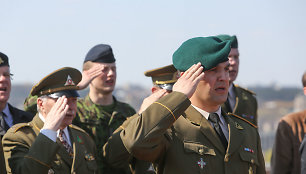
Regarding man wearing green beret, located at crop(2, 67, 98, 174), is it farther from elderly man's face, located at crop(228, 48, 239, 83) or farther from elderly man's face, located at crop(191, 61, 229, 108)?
elderly man's face, located at crop(228, 48, 239, 83)

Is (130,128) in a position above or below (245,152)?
above

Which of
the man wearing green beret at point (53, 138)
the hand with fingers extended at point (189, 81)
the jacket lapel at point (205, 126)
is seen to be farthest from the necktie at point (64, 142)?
the hand with fingers extended at point (189, 81)

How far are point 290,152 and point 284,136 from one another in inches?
7.7

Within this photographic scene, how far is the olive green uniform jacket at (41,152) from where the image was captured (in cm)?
539

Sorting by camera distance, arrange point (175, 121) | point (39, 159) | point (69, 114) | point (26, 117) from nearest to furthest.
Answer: point (175, 121) → point (39, 159) → point (69, 114) → point (26, 117)

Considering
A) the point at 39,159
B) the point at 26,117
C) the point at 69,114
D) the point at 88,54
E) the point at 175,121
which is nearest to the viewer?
the point at 175,121

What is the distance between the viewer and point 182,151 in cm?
445

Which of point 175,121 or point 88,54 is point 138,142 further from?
point 88,54

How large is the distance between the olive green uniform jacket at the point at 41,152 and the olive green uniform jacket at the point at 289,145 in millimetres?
2233

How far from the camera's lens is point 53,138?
5.55m

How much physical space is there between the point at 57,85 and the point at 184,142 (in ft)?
7.15

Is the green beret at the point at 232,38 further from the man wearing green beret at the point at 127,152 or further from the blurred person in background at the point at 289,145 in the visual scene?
the blurred person in background at the point at 289,145

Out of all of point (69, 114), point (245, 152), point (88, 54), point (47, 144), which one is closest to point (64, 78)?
point (69, 114)

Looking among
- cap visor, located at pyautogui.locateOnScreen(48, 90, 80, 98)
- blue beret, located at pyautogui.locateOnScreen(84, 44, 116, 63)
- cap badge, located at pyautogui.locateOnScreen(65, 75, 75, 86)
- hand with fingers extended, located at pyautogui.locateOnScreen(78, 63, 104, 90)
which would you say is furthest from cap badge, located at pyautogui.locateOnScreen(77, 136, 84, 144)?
blue beret, located at pyautogui.locateOnScreen(84, 44, 116, 63)
